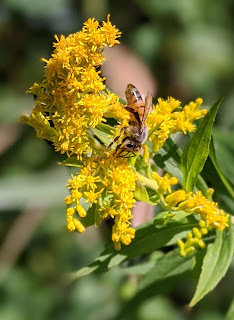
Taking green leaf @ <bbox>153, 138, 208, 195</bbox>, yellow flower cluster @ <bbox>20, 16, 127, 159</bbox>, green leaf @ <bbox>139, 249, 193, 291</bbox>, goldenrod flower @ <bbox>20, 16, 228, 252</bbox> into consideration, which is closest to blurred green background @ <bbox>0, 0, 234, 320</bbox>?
green leaf @ <bbox>139, 249, 193, 291</bbox>

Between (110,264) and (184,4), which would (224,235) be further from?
(184,4)

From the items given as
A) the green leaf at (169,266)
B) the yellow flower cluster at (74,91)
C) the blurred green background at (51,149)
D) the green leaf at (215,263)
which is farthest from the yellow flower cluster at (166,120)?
the blurred green background at (51,149)

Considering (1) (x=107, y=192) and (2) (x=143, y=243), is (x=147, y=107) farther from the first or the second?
(2) (x=143, y=243)

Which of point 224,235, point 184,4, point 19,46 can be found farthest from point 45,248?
point 224,235

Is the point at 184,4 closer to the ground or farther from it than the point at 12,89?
farther from it

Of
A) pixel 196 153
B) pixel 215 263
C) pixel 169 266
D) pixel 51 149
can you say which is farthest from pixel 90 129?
pixel 51 149

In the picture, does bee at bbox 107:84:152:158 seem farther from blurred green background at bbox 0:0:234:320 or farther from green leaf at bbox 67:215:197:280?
blurred green background at bbox 0:0:234:320
